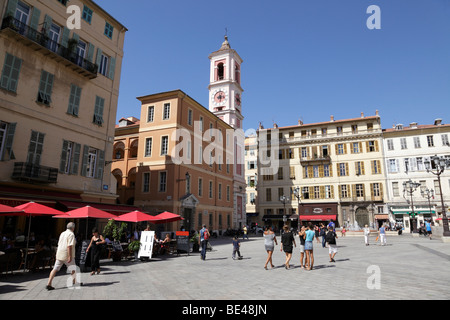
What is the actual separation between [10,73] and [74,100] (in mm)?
3750

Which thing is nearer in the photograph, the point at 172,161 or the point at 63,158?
the point at 63,158

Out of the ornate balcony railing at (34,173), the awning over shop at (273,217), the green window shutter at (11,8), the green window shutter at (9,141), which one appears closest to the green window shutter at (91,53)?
the green window shutter at (11,8)

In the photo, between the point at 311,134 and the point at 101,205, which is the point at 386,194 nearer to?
the point at 311,134

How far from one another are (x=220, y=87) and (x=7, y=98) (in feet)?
114

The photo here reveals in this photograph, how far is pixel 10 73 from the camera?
1445 centimetres

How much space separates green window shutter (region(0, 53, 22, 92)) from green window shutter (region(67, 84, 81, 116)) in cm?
316

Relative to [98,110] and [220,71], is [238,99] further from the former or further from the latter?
[98,110]

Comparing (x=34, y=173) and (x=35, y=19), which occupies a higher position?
(x=35, y=19)

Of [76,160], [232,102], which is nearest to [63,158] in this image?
[76,160]

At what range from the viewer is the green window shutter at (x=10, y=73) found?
14166 mm

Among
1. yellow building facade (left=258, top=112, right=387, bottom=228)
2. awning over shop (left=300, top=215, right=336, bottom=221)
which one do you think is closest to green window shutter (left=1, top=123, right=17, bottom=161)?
yellow building facade (left=258, top=112, right=387, bottom=228)

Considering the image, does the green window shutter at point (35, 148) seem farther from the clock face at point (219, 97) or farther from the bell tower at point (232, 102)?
the clock face at point (219, 97)

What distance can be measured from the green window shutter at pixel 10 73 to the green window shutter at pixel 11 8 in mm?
2124
